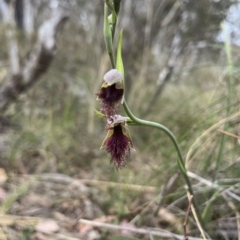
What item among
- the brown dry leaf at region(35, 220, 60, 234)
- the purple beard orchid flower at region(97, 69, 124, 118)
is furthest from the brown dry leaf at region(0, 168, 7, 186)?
the purple beard orchid flower at region(97, 69, 124, 118)

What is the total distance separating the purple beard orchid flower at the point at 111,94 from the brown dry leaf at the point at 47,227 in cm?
71

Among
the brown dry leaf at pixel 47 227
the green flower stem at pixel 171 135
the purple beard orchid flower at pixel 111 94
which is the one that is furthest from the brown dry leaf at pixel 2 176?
the purple beard orchid flower at pixel 111 94

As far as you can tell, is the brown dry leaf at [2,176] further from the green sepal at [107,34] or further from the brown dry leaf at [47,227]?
the green sepal at [107,34]

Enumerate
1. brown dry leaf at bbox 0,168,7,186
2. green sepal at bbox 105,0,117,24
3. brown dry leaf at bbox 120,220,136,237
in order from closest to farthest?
green sepal at bbox 105,0,117,24
brown dry leaf at bbox 120,220,136,237
brown dry leaf at bbox 0,168,7,186

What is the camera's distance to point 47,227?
1405 mm

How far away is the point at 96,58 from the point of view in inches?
154

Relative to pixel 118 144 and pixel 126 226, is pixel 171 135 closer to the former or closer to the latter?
pixel 118 144

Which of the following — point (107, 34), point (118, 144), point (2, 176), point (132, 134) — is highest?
point (132, 134)

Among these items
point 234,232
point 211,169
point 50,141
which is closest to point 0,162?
point 50,141

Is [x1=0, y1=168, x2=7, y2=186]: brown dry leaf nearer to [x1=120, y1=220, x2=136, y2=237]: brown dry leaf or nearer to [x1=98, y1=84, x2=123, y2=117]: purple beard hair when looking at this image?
[x1=120, y1=220, x2=136, y2=237]: brown dry leaf

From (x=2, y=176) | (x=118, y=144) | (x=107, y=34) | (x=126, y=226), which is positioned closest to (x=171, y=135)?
(x=118, y=144)

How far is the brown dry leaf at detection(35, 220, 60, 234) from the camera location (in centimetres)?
137

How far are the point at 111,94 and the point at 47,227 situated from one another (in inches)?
30.4

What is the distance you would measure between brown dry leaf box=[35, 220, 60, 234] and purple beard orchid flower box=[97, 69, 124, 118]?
27.9 inches
